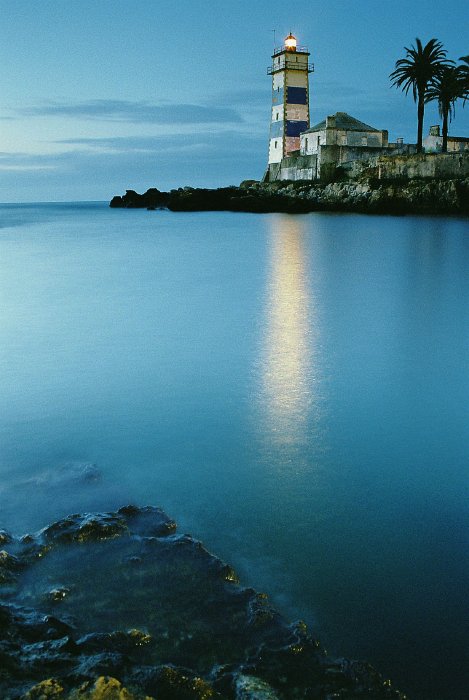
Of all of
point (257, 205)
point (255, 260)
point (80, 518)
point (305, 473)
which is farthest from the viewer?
point (257, 205)

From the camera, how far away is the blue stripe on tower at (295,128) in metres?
50.9

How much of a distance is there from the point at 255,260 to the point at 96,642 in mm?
19687

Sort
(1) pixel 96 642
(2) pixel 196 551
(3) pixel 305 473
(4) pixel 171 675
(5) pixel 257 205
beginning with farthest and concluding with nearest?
(5) pixel 257 205
(3) pixel 305 473
(2) pixel 196 551
(1) pixel 96 642
(4) pixel 171 675

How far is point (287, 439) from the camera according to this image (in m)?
5.69

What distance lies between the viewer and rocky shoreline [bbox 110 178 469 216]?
127 ft

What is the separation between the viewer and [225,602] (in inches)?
135

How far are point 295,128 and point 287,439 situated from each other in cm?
4904

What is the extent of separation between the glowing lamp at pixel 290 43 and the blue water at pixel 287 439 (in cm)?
4269

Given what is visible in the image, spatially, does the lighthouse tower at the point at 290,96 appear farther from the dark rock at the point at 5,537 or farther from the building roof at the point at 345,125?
the dark rock at the point at 5,537

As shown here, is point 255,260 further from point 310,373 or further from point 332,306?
point 310,373

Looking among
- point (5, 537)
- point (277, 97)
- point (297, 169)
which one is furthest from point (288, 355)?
point (277, 97)

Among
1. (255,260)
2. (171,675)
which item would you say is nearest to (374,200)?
(255,260)

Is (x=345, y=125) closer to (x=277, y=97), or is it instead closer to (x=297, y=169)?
(x=297, y=169)

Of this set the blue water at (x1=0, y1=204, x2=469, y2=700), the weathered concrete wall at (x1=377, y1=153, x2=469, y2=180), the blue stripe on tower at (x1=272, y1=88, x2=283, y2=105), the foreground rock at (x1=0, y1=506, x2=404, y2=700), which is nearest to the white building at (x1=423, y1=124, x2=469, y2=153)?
the weathered concrete wall at (x1=377, y1=153, x2=469, y2=180)
